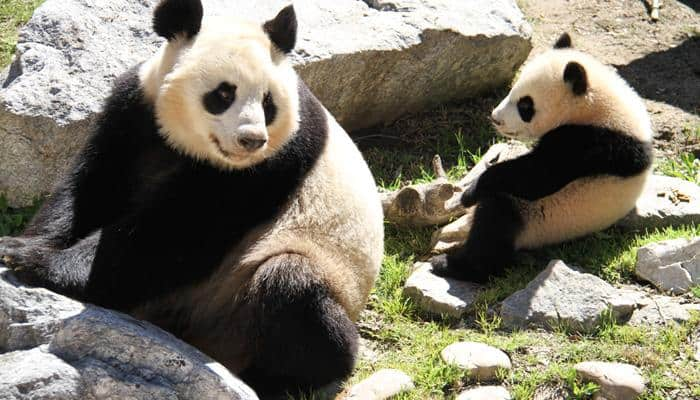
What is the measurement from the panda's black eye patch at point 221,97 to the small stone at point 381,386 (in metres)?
1.75

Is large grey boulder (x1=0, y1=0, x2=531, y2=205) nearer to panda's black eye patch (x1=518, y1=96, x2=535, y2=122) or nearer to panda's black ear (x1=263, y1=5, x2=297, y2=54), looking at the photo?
panda's black eye patch (x1=518, y1=96, x2=535, y2=122)

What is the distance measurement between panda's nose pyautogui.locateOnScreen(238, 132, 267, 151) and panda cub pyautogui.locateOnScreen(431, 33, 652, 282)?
2401 mm

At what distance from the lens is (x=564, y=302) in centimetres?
624

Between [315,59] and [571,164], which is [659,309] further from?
[315,59]

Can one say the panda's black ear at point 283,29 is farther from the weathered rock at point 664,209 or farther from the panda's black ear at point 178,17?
the weathered rock at point 664,209

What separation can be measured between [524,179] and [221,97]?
8.59 feet

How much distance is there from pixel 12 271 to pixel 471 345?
2.63 m

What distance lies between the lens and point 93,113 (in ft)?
23.1

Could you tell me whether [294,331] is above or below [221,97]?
below

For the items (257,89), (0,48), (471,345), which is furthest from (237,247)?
(0,48)

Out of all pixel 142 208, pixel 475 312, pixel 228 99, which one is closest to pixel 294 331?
pixel 142 208

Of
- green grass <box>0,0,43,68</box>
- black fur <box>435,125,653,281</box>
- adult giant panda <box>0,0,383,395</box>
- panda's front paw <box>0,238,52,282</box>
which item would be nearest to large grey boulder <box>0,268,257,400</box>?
panda's front paw <box>0,238,52,282</box>

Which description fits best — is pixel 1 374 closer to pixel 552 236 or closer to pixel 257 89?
pixel 257 89

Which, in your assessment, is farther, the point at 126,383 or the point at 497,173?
the point at 497,173
